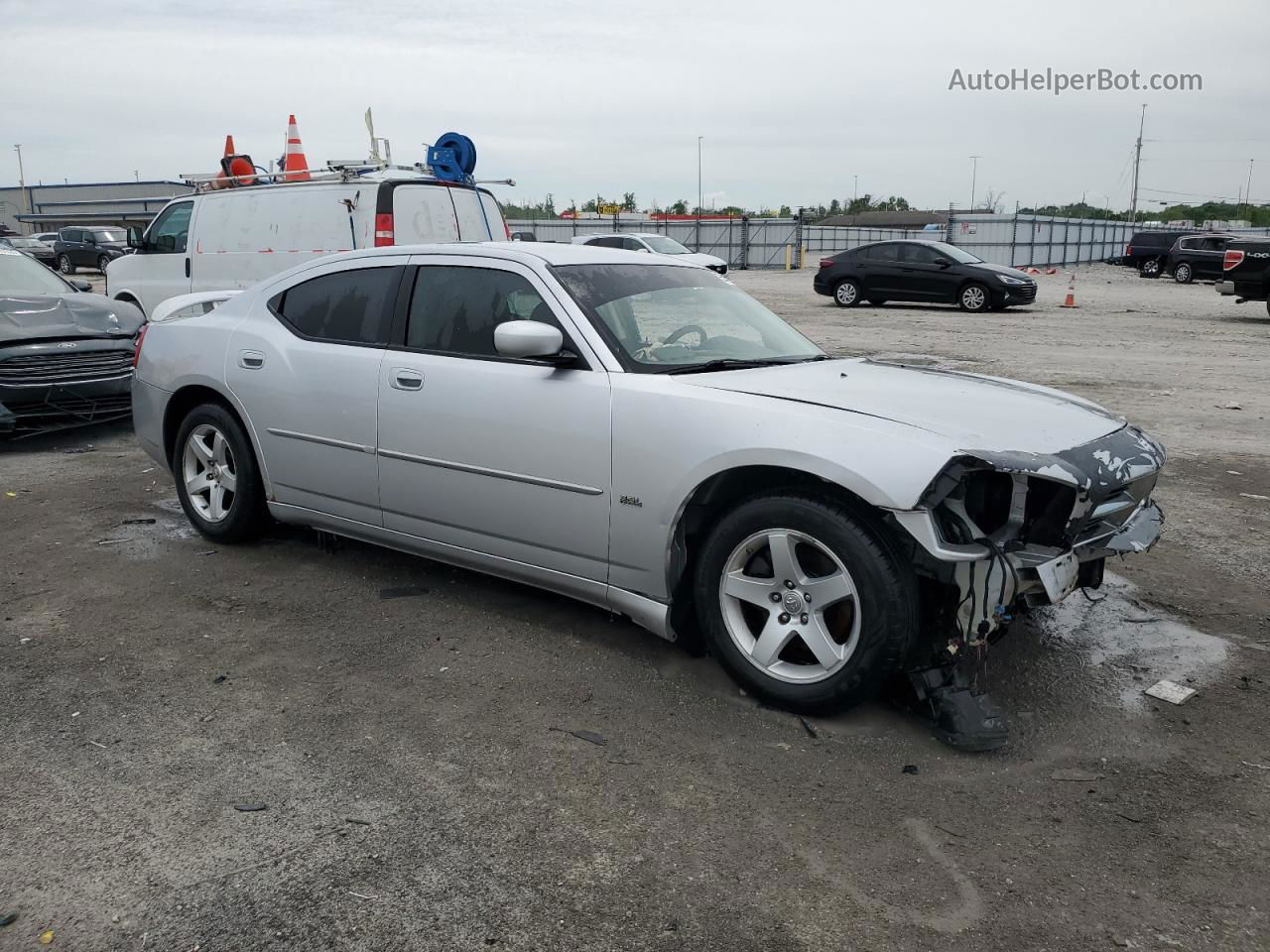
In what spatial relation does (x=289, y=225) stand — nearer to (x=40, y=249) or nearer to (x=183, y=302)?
(x=183, y=302)

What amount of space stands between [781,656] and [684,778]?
2.26 feet

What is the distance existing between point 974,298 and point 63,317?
1764cm

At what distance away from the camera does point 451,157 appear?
425 inches

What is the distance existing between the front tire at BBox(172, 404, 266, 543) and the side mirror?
6.73ft

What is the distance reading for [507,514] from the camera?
424 cm

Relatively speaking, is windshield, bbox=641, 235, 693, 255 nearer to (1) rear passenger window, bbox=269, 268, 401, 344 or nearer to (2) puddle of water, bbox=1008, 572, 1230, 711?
(1) rear passenger window, bbox=269, 268, 401, 344

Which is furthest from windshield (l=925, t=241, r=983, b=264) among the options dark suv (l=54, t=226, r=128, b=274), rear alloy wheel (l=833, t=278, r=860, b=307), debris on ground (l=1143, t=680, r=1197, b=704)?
dark suv (l=54, t=226, r=128, b=274)

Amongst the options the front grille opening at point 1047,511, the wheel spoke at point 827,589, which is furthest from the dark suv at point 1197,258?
the wheel spoke at point 827,589

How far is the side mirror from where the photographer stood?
3.93 m

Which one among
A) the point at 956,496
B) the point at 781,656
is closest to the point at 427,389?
the point at 781,656

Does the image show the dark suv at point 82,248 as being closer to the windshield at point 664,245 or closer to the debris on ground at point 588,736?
the windshield at point 664,245

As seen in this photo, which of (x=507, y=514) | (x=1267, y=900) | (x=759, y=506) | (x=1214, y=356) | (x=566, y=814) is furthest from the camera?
(x=1214, y=356)

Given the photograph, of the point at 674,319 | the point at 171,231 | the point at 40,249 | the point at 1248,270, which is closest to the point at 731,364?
the point at 674,319

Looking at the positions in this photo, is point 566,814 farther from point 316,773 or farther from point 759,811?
point 316,773
